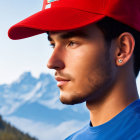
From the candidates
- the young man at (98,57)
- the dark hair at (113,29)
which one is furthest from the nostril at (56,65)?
the dark hair at (113,29)

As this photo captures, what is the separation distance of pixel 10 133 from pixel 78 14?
383 inches

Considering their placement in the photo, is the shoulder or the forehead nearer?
the forehead

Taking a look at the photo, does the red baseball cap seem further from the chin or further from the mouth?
the chin

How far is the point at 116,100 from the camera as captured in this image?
7.69ft

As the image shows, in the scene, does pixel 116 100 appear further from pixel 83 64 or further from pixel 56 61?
pixel 56 61

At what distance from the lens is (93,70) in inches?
88.5

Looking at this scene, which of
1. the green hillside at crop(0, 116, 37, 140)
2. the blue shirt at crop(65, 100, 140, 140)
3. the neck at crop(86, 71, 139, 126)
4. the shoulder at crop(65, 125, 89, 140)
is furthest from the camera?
the green hillside at crop(0, 116, 37, 140)

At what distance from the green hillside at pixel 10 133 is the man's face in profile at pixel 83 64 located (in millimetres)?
8729

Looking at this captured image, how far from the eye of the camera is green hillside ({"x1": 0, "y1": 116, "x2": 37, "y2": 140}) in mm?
10738

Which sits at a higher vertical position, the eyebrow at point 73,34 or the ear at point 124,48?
the eyebrow at point 73,34

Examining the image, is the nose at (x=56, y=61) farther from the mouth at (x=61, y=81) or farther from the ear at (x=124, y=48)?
the ear at (x=124, y=48)

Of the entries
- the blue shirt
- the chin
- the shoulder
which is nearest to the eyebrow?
the chin

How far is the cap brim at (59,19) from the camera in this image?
2.24m

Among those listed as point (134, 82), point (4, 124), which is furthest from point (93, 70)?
point (4, 124)
